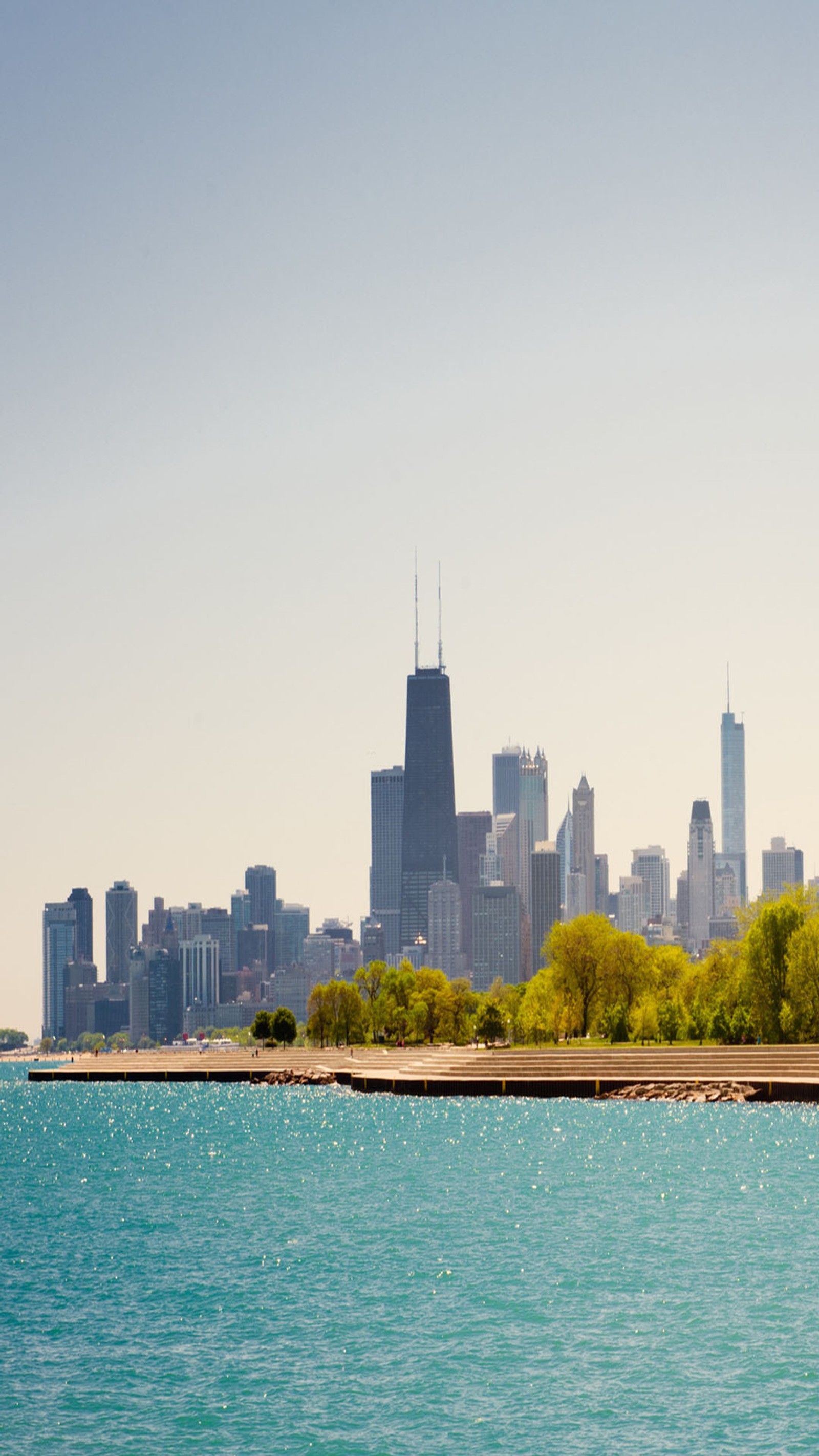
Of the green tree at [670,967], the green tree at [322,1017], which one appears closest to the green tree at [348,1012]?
the green tree at [322,1017]

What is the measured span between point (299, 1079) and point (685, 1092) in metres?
Answer: 45.3

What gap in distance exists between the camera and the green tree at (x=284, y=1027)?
170375mm

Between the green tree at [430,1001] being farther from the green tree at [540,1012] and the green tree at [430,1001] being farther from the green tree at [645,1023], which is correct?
the green tree at [645,1023]

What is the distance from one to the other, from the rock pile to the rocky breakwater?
37.3 m

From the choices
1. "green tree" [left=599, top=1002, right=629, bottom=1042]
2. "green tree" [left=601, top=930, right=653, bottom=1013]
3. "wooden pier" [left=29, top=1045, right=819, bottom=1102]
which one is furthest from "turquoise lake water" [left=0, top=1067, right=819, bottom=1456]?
"green tree" [left=601, top=930, right=653, bottom=1013]

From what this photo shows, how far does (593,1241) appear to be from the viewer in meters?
48.7

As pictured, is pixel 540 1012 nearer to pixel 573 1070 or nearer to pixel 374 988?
pixel 573 1070

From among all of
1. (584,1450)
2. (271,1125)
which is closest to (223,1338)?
(584,1450)

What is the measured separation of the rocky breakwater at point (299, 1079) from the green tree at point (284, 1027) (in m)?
29.0

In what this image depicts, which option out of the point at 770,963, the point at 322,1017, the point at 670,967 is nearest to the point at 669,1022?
the point at 770,963

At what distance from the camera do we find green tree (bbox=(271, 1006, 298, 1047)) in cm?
17038

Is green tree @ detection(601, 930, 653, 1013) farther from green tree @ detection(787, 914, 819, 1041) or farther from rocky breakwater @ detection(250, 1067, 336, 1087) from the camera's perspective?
rocky breakwater @ detection(250, 1067, 336, 1087)

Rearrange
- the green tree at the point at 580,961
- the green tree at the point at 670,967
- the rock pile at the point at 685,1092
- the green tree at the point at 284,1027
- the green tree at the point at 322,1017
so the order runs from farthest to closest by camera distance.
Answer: the green tree at the point at 284,1027
the green tree at the point at 322,1017
the green tree at the point at 670,967
the green tree at the point at 580,961
the rock pile at the point at 685,1092

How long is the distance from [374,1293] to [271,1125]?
55196mm
